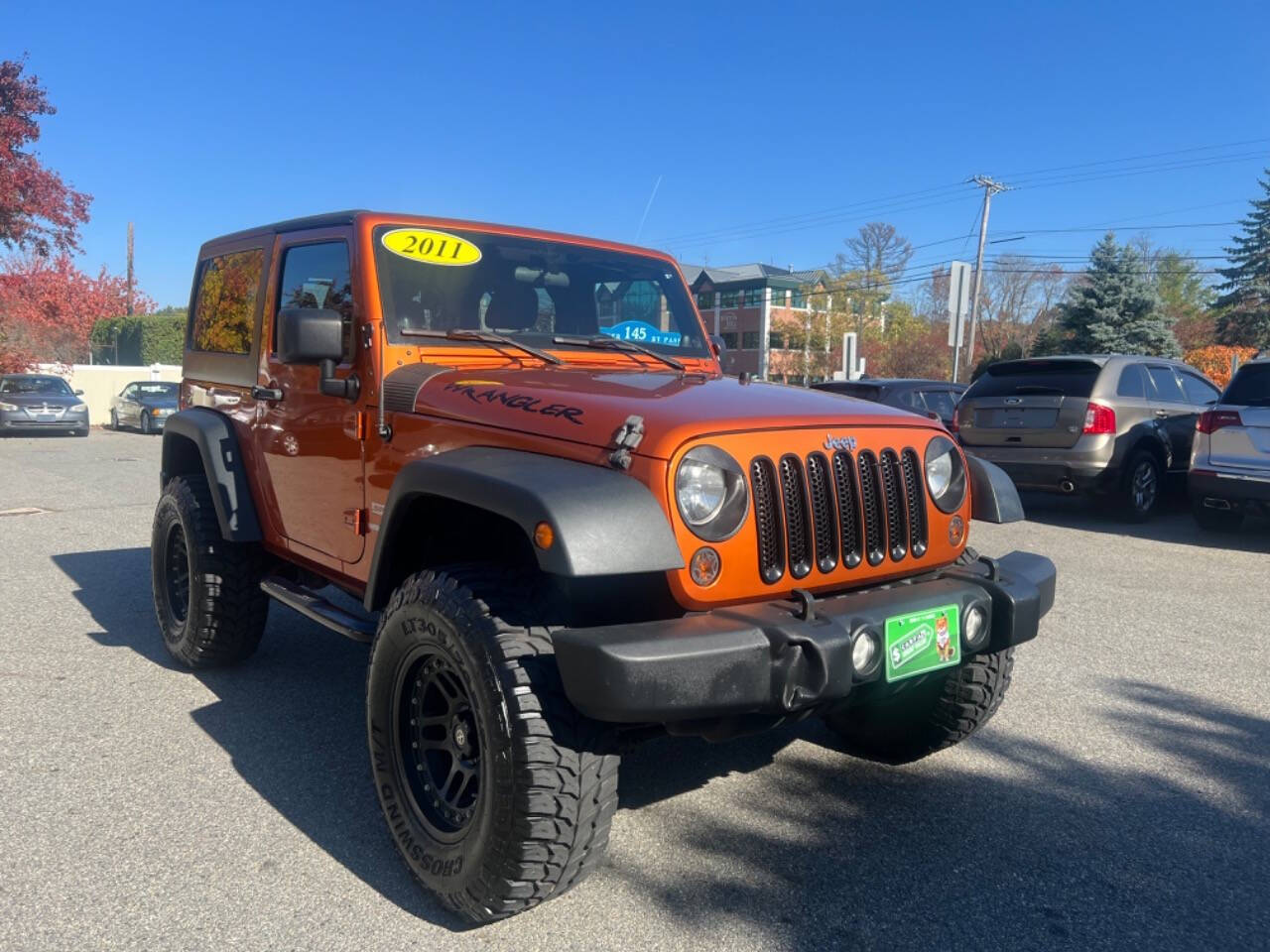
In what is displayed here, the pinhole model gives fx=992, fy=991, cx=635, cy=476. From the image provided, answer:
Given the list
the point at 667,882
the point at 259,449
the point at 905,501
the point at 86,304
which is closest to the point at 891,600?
the point at 905,501

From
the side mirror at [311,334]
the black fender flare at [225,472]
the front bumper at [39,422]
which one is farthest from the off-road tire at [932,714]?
the front bumper at [39,422]

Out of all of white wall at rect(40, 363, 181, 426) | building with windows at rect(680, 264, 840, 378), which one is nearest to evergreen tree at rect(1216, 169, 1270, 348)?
building with windows at rect(680, 264, 840, 378)

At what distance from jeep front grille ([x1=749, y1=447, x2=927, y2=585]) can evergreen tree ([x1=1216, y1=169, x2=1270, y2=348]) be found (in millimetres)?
35383

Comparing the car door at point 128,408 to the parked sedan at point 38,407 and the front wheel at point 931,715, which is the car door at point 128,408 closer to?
the parked sedan at point 38,407

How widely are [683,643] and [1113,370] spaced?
9.00 metres

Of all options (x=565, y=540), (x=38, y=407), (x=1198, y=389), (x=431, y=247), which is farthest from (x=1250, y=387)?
(x=38, y=407)

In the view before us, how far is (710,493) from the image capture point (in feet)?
8.62

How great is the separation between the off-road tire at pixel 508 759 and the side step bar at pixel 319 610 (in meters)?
0.67

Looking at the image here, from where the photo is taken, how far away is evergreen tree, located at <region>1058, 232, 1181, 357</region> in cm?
2889

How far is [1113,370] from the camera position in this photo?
390 inches

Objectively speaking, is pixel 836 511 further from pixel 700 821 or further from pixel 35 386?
pixel 35 386

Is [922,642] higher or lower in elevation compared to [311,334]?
lower

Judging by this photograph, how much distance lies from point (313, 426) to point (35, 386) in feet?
74.0

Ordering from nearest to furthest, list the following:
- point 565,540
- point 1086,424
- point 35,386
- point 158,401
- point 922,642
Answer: point 565,540
point 922,642
point 1086,424
point 35,386
point 158,401
